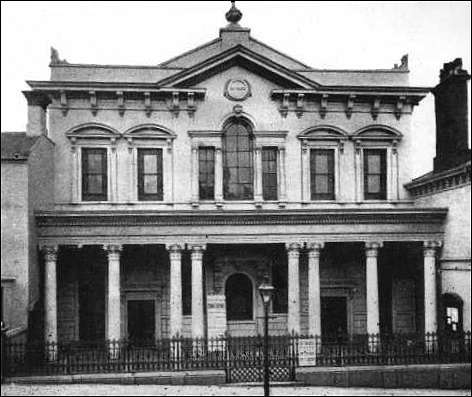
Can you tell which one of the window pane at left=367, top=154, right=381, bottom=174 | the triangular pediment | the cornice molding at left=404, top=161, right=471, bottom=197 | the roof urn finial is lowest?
the cornice molding at left=404, top=161, right=471, bottom=197

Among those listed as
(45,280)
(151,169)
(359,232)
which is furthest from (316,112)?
(45,280)

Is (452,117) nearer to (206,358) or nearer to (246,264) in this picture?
(246,264)

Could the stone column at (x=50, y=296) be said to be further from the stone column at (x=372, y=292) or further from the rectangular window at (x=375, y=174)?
the rectangular window at (x=375, y=174)

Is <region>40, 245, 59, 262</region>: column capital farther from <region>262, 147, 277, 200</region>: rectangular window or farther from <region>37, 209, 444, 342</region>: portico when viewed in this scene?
<region>262, 147, 277, 200</region>: rectangular window

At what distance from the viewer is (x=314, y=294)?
1997 centimetres

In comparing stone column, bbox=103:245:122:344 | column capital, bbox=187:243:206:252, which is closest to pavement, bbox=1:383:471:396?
stone column, bbox=103:245:122:344

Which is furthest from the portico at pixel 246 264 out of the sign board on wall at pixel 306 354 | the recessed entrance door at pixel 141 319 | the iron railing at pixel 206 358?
the sign board on wall at pixel 306 354

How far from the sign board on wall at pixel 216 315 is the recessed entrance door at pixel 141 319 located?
2.12 metres

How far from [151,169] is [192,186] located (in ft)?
5.43

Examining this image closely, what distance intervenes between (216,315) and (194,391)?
694 cm

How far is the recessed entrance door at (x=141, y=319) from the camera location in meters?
21.6

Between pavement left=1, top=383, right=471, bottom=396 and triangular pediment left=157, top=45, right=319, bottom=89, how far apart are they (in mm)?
10797

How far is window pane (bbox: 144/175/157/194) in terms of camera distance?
840 inches

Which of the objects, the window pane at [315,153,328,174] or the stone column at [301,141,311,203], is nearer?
the stone column at [301,141,311,203]
